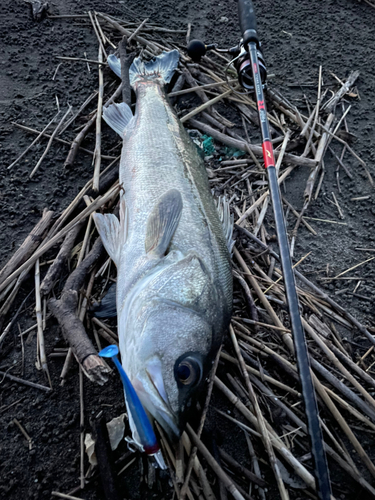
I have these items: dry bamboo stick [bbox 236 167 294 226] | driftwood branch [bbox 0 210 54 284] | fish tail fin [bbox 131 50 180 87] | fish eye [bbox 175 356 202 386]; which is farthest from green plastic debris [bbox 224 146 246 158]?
fish eye [bbox 175 356 202 386]

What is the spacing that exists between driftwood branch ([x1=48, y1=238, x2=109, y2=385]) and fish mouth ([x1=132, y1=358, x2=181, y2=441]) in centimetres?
32

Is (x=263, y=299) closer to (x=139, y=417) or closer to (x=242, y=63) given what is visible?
(x=139, y=417)

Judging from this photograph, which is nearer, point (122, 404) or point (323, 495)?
point (323, 495)

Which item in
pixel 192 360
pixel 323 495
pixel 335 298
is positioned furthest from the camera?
pixel 335 298

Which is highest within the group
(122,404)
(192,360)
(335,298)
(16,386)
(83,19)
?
(83,19)

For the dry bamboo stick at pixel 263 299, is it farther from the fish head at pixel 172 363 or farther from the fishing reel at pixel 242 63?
the fishing reel at pixel 242 63

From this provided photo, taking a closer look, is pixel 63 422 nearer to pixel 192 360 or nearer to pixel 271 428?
pixel 192 360

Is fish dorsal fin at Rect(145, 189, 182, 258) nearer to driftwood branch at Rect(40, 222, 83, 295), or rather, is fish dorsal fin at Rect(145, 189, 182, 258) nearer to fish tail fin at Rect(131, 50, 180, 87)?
driftwood branch at Rect(40, 222, 83, 295)

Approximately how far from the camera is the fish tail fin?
12.9 ft

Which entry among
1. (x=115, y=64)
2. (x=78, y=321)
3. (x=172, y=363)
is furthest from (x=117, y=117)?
(x=172, y=363)

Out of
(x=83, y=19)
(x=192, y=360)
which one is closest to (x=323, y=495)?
(x=192, y=360)

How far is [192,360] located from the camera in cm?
188

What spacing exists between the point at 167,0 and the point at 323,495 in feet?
23.2

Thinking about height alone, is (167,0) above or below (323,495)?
above
